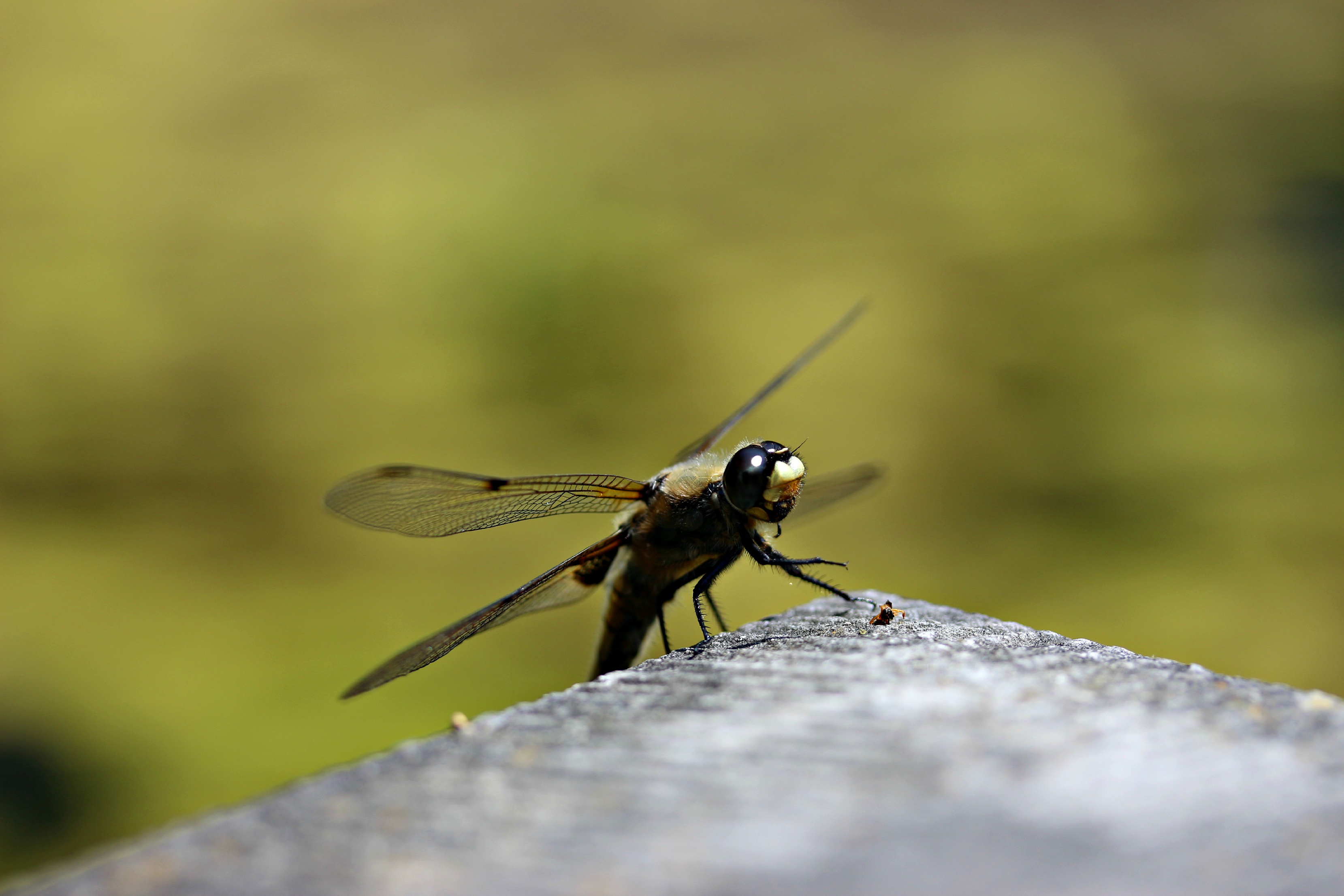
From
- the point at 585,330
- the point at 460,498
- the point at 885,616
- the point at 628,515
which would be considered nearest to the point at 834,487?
the point at 628,515

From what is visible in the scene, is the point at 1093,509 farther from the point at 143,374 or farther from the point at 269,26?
the point at 269,26

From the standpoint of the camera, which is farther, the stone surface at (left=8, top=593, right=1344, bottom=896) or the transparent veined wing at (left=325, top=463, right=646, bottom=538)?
the transparent veined wing at (left=325, top=463, right=646, bottom=538)

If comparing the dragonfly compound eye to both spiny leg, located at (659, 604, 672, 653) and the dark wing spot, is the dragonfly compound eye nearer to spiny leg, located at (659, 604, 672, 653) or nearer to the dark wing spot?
spiny leg, located at (659, 604, 672, 653)

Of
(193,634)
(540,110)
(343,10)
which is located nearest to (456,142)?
(540,110)

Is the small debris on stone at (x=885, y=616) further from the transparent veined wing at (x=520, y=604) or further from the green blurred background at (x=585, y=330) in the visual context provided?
the green blurred background at (x=585, y=330)

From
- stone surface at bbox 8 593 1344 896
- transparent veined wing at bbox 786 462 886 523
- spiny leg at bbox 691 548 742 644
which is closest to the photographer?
stone surface at bbox 8 593 1344 896

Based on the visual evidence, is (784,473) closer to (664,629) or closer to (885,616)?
(664,629)

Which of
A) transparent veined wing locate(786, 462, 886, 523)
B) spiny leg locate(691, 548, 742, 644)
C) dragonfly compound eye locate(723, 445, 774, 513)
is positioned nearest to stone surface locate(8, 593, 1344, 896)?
spiny leg locate(691, 548, 742, 644)

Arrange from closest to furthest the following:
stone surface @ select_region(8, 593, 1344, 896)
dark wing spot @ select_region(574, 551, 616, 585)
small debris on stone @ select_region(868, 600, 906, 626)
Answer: stone surface @ select_region(8, 593, 1344, 896)
small debris on stone @ select_region(868, 600, 906, 626)
dark wing spot @ select_region(574, 551, 616, 585)
